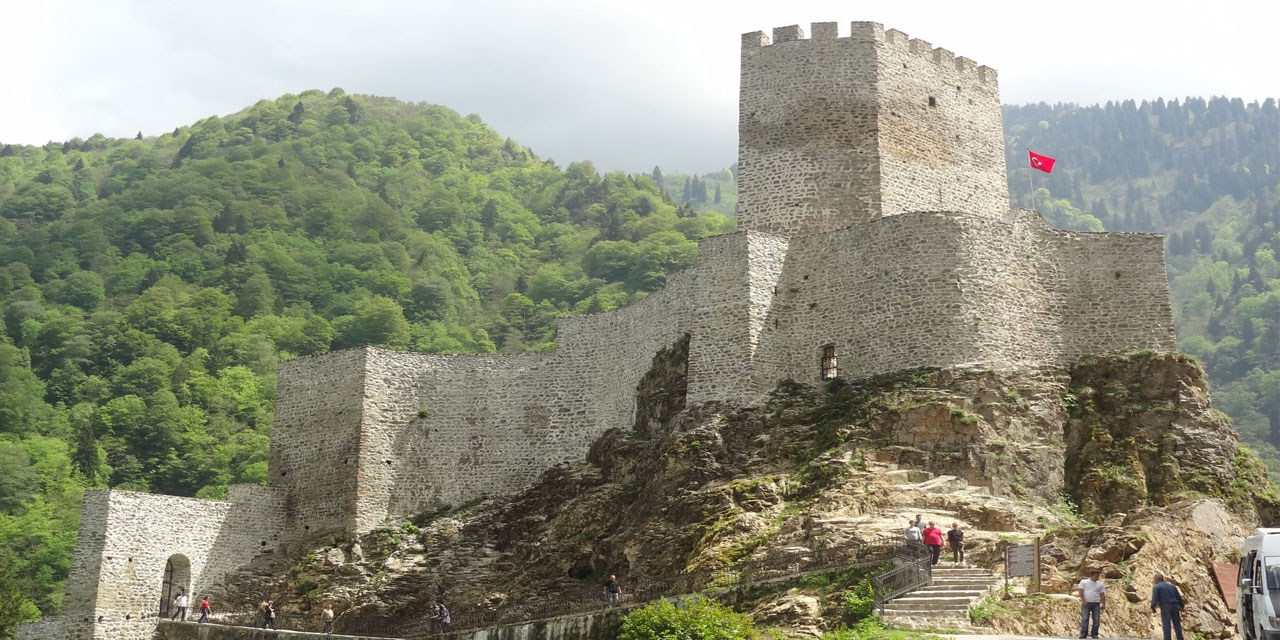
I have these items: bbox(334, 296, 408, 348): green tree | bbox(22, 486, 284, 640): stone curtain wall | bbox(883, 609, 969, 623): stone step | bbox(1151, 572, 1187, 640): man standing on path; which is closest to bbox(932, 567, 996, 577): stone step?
bbox(883, 609, 969, 623): stone step

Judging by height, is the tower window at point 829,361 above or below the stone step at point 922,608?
above

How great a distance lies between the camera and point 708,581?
34500 millimetres

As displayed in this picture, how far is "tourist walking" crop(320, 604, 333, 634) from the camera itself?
42841mm

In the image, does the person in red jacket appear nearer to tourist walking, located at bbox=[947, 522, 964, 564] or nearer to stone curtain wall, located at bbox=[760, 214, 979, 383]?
tourist walking, located at bbox=[947, 522, 964, 564]

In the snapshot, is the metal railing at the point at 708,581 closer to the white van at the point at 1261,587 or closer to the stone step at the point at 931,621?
the stone step at the point at 931,621

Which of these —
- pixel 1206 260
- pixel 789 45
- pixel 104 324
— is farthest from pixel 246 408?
pixel 1206 260

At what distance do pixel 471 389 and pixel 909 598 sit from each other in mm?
24254

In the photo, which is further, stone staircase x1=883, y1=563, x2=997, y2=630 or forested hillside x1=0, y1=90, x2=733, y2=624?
forested hillside x1=0, y1=90, x2=733, y2=624

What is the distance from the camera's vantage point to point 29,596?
64.8 metres

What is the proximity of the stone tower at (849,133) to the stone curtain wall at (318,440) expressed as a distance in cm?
1477

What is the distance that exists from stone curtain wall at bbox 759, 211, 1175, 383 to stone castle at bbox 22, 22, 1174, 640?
0.06 m

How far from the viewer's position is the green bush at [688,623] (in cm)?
3056

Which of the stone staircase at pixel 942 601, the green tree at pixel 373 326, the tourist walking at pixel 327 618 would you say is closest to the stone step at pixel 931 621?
the stone staircase at pixel 942 601

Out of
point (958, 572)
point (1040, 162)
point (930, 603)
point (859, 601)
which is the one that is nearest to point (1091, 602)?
point (930, 603)
